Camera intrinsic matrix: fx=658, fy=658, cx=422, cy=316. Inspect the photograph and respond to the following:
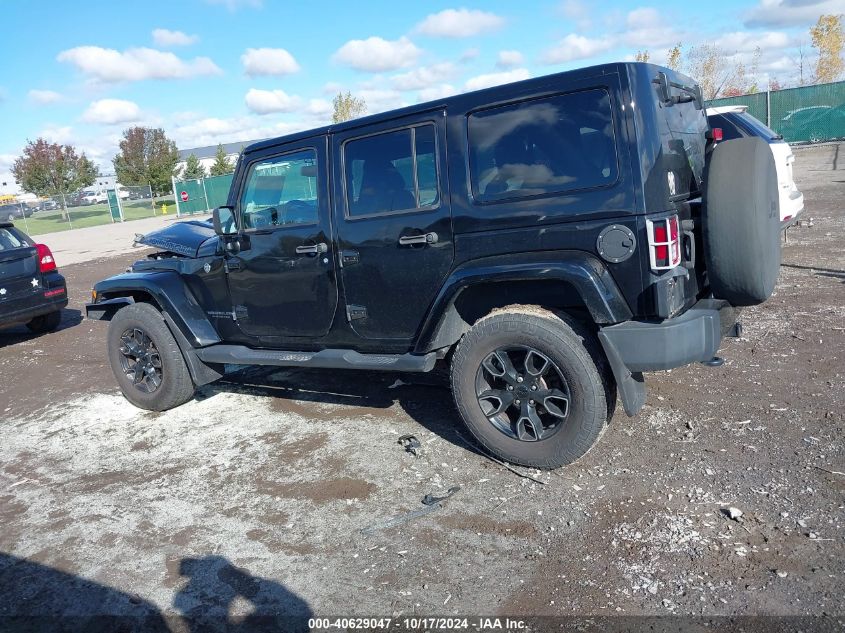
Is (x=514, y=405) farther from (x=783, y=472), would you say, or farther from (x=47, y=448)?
(x=47, y=448)

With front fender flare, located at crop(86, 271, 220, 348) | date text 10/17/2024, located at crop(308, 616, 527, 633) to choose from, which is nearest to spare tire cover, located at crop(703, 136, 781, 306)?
date text 10/17/2024, located at crop(308, 616, 527, 633)

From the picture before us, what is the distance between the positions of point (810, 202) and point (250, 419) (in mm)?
12204

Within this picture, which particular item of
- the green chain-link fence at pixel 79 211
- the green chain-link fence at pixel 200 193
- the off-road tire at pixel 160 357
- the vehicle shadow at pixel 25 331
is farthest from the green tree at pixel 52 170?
the off-road tire at pixel 160 357

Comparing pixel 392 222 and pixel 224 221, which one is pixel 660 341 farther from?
pixel 224 221

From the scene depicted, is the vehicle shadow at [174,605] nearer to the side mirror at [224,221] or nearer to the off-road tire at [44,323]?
the side mirror at [224,221]

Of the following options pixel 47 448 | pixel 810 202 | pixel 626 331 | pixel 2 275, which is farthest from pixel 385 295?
pixel 810 202

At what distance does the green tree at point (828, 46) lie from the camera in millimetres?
48875

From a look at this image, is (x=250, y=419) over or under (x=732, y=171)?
under

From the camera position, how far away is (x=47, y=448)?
199 inches

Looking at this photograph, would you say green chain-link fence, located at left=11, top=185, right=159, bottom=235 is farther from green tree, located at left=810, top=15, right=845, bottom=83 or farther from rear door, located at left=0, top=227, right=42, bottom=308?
green tree, located at left=810, top=15, right=845, bottom=83

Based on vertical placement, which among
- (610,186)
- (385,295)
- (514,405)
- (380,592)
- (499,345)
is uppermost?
(610,186)

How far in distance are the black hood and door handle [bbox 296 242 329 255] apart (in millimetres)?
969

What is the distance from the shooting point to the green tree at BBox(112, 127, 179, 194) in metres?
46.9

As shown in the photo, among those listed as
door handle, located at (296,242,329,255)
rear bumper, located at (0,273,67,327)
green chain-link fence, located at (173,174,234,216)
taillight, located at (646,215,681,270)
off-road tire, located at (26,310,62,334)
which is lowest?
off-road tire, located at (26,310,62,334)
